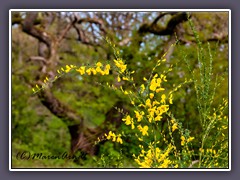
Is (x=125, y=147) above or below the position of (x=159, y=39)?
below

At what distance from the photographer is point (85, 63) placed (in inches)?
185

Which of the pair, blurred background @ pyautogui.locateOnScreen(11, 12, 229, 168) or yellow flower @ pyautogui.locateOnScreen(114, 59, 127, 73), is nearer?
yellow flower @ pyautogui.locateOnScreen(114, 59, 127, 73)

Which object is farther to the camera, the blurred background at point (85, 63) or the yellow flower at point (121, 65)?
the blurred background at point (85, 63)

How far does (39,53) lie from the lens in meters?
5.29

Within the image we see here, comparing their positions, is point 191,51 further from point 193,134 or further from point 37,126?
point 37,126

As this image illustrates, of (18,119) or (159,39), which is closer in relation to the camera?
(159,39)

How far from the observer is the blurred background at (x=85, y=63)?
13.9 ft

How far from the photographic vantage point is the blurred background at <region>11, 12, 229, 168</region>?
4246 millimetres

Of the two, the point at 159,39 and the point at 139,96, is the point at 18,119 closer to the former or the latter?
the point at 159,39

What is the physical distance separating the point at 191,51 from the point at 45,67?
1.52 meters
